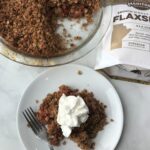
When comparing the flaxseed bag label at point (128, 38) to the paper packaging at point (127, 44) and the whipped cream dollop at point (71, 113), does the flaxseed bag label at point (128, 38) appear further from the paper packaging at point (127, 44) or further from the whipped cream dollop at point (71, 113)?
the whipped cream dollop at point (71, 113)

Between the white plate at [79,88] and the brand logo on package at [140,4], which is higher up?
the brand logo on package at [140,4]

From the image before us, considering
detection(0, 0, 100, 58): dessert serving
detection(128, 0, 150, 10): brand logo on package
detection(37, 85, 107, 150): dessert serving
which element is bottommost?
detection(37, 85, 107, 150): dessert serving

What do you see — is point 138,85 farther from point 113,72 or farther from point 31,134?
point 31,134

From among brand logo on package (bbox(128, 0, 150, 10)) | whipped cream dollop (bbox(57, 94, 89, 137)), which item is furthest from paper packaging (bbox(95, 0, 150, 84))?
Result: whipped cream dollop (bbox(57, 94, 89, 137))

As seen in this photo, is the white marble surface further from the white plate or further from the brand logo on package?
the brand logo on package

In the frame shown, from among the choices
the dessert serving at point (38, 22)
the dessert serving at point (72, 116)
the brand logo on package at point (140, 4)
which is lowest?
the dessert serving at point (72, 116)

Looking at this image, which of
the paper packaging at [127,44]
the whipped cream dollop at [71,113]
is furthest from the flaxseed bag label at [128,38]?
the whipped cream dollop at [71,113]
